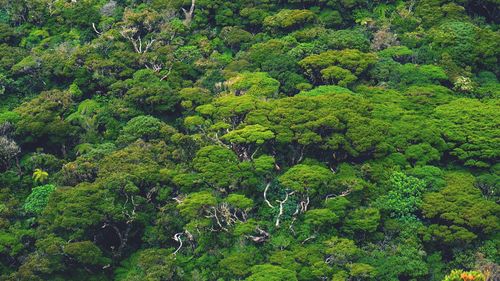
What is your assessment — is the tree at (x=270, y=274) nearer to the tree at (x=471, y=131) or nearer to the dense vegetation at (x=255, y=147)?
the dense vegetation at (x=255, y=147)

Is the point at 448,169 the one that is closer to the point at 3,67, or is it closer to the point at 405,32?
the point at 405,32

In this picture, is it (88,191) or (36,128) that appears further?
(36,128)

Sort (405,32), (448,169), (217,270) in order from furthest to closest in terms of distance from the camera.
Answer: (405,32) < (448,169) < (217,270)

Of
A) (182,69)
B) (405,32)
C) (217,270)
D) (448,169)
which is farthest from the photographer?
(405,32)

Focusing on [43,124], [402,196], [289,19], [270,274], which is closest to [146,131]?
[43,124]

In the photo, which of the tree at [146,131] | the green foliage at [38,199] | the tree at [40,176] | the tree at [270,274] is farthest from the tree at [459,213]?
the tree at [40,176]

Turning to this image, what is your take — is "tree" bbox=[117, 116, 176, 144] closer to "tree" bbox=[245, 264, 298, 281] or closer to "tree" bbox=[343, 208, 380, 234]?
"tree" bbox=[343, 208, 380, 234]

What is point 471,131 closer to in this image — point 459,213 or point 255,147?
point 459,213

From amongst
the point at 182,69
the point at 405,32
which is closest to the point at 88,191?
the point at 182,69
